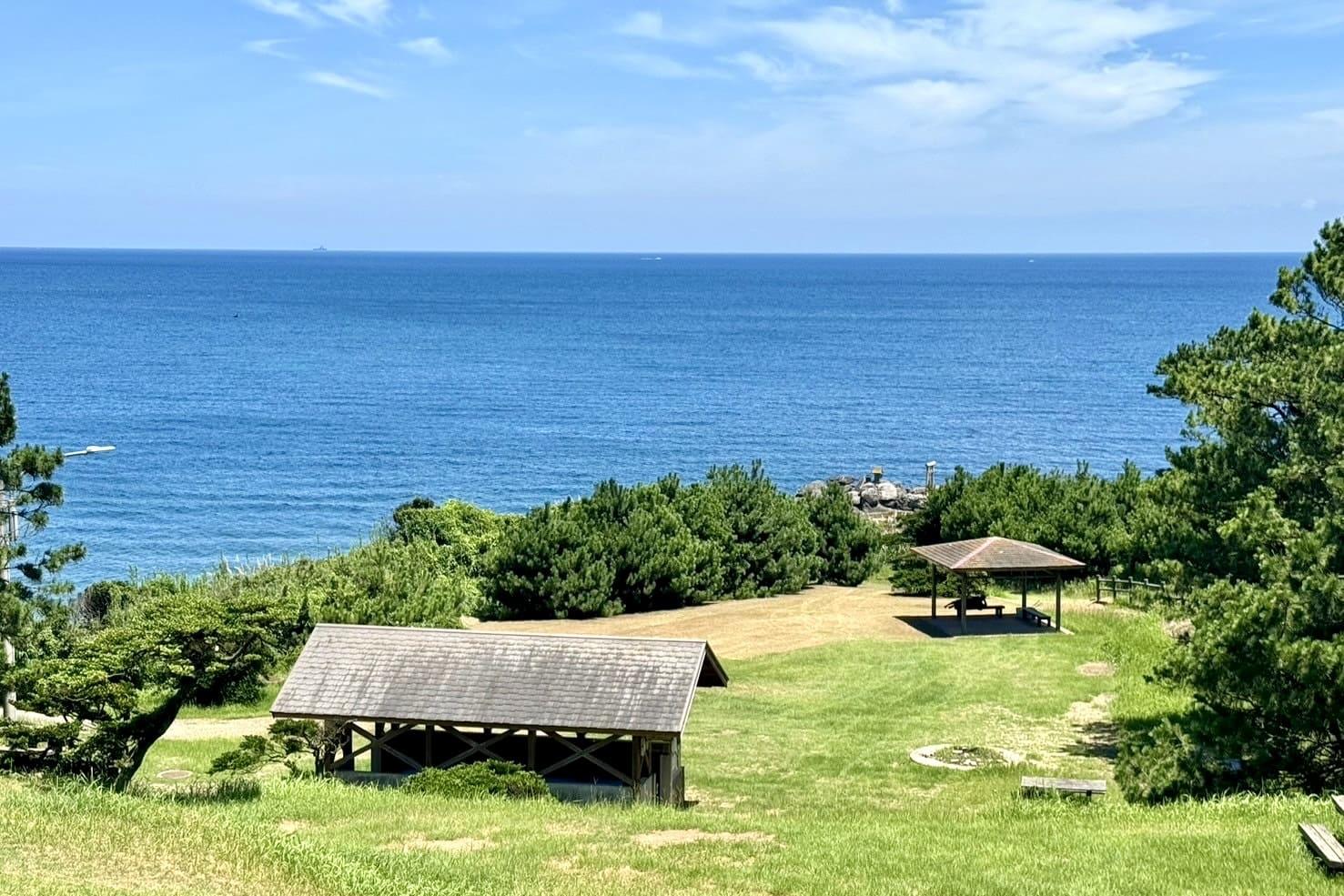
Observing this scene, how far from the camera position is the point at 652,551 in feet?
135

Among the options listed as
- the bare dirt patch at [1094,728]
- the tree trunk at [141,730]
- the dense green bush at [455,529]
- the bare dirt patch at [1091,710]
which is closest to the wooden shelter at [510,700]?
the tree trunk at [141,730]

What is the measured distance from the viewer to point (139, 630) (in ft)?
66.3

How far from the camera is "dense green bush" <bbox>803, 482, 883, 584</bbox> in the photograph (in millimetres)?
47406

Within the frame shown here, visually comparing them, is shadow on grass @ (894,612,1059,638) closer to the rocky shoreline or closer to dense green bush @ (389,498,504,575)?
dense green bush @ (389,498,504,575)

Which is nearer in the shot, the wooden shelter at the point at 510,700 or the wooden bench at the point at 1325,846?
the wooden bench at the point at 1325,846

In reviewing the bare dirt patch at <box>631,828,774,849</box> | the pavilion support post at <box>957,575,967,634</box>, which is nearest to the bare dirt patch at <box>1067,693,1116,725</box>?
the pavilion support post at <box>957,575,967,634</box>

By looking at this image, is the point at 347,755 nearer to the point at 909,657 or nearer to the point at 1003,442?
the point at 909,657

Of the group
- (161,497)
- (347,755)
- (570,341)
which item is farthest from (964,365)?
(347,755)

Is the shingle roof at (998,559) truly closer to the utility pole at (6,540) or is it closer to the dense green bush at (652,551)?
the dense green bush at (652,551)

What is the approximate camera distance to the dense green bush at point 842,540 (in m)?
47.4

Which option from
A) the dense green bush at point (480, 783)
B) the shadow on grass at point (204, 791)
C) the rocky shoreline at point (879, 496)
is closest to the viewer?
the shadow on grass at point (204, 791)

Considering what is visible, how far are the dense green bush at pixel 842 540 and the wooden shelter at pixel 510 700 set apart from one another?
2305 cm

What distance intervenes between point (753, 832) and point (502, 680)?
5688 millimetres

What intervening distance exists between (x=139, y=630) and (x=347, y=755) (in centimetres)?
555
